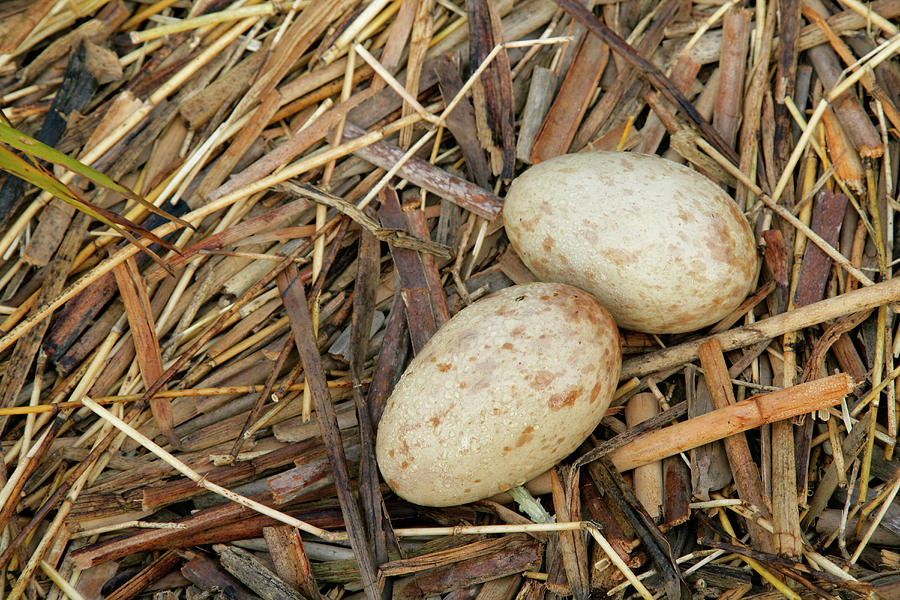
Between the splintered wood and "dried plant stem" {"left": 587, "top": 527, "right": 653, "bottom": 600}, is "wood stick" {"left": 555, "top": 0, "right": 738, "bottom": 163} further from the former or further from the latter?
"dried plant stem" {"left": 587, "top": 527, "right": 653, "bottom": 600}

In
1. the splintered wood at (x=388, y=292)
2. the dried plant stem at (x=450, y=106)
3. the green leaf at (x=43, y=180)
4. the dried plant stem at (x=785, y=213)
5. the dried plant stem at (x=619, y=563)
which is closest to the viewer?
the green leaf at (x=43, y=180)

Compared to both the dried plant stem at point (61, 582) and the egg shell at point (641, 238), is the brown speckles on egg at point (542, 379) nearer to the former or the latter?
the egg shell at point (641, 238)

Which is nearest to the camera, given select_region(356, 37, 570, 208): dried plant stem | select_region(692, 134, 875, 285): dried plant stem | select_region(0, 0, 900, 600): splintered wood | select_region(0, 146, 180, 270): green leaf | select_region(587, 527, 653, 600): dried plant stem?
select_region(0, 146, 180, 270): green leaf

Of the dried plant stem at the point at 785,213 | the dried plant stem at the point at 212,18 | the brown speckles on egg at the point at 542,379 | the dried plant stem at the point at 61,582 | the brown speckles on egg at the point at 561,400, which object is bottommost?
the dried plant stem at the point at 61,582

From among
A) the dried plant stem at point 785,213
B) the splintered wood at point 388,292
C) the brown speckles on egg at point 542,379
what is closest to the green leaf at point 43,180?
the splintered wood at point 388,292

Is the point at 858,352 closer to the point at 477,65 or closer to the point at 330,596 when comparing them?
the point at 477,65

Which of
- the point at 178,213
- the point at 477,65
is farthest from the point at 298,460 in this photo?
the point at 477,65

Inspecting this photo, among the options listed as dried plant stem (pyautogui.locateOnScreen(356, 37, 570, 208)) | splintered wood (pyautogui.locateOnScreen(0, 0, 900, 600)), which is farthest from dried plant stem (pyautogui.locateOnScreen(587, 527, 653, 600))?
dried plant stem (pyautogui.locateOnScreen(356, 37, 570, 208))

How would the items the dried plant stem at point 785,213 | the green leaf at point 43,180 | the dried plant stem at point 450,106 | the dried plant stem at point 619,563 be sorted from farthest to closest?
the dried plant stem at point 450,106 < the dried plant stem at point 785,213 < the dried plant stem at point 619,563 < the green leaf at point 43,180
